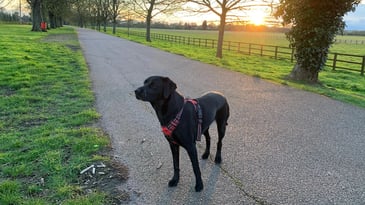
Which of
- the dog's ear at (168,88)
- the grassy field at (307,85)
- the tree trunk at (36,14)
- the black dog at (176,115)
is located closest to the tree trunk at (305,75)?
the grassy field at (307,85)

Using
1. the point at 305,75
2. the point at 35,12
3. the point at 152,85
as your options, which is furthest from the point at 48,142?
the point at 35,12

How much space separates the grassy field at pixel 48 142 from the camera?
3.42 meters

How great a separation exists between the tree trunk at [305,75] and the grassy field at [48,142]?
787cm

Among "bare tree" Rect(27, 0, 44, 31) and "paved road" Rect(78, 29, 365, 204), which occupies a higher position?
"bare tree" Rect(27, 0, 44, 31)

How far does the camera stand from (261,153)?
15.3ft

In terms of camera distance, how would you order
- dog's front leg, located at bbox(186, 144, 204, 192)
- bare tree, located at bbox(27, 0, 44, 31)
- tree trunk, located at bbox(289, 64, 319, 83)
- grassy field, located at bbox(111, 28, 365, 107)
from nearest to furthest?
1. dog's front leg, located at bbox(186, 144, 204, 192)
2. grassy field, located at bbox(111, 28, 365, 107)
3. tree trunk, located at bbox(289, 64, 319, 83)
4. bare tree, located at bbox(27, 0, 44, 31)

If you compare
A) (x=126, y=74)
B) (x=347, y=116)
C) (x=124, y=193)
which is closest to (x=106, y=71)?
(x=126, y=74)

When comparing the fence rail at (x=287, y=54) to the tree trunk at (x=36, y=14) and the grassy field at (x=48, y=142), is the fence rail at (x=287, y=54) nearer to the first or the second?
the grassy field at (x=48, y=142)

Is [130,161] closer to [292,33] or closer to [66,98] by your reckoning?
[66,98]

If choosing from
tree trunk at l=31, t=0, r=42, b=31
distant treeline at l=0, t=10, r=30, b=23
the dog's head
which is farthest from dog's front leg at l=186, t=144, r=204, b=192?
distant treeline at l=0, t=10, r=30, b=23

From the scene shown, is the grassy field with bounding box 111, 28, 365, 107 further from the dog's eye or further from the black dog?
the dog's eye

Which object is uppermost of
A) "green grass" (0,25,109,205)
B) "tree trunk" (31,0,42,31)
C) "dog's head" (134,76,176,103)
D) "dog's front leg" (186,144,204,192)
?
"tree trunk" (31,0,42,31)

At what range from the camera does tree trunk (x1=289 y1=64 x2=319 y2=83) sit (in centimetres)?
1229

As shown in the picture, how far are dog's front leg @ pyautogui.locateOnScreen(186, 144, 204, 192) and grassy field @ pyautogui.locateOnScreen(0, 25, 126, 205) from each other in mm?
960
